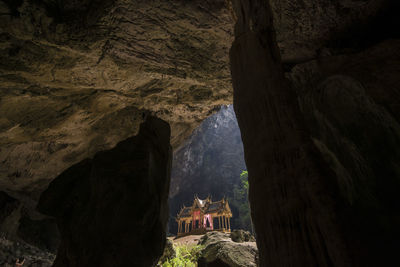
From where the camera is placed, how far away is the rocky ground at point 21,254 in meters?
7.32

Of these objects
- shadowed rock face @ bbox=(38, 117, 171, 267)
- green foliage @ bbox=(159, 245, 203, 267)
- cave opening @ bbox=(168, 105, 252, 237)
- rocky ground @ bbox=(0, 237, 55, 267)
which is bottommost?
green foliage @ bbox=(159, 245, 203, 267)

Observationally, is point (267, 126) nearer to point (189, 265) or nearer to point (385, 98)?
point (385, 98)

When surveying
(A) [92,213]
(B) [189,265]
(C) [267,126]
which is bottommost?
(B) [189,265]

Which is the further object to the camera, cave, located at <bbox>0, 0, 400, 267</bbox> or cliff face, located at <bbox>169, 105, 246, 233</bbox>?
cliff face, located at <bbox>169, 105, 246, 233</bbox>

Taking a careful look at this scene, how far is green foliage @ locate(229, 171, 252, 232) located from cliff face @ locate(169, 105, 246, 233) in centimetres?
110

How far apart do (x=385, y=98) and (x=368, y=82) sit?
1.48 feet

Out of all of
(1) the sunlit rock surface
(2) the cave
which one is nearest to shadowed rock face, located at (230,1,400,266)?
(2) the cave

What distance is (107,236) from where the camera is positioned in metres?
3.17

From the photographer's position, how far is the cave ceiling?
3.49 m

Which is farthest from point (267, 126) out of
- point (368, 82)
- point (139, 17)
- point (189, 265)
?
point (189, 265)

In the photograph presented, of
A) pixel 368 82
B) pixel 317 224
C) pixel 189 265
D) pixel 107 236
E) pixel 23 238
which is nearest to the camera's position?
pixel 317 224

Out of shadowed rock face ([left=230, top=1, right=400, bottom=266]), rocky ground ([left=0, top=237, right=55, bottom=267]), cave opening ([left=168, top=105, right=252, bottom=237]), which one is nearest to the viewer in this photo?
shadowed rock face ([left=230, top=1, right=400, bottom=266])

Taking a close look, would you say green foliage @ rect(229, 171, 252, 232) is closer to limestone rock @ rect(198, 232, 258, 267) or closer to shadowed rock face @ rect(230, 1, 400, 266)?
limestone rock @ rect(198, 232, 258, 267)

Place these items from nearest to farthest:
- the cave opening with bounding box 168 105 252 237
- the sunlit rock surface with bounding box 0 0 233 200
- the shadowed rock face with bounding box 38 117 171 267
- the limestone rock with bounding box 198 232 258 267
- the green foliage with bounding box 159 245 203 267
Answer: the shadowed rock face with bounding box 38 117 171 267, the sunlit rock surface with bounding box 0 0 233 200, the limestone rock with bounding box 198 232 258 267, the green foliage with bounding box 159 245 203 267, the cave opening with bounding box 168 105 252 237
